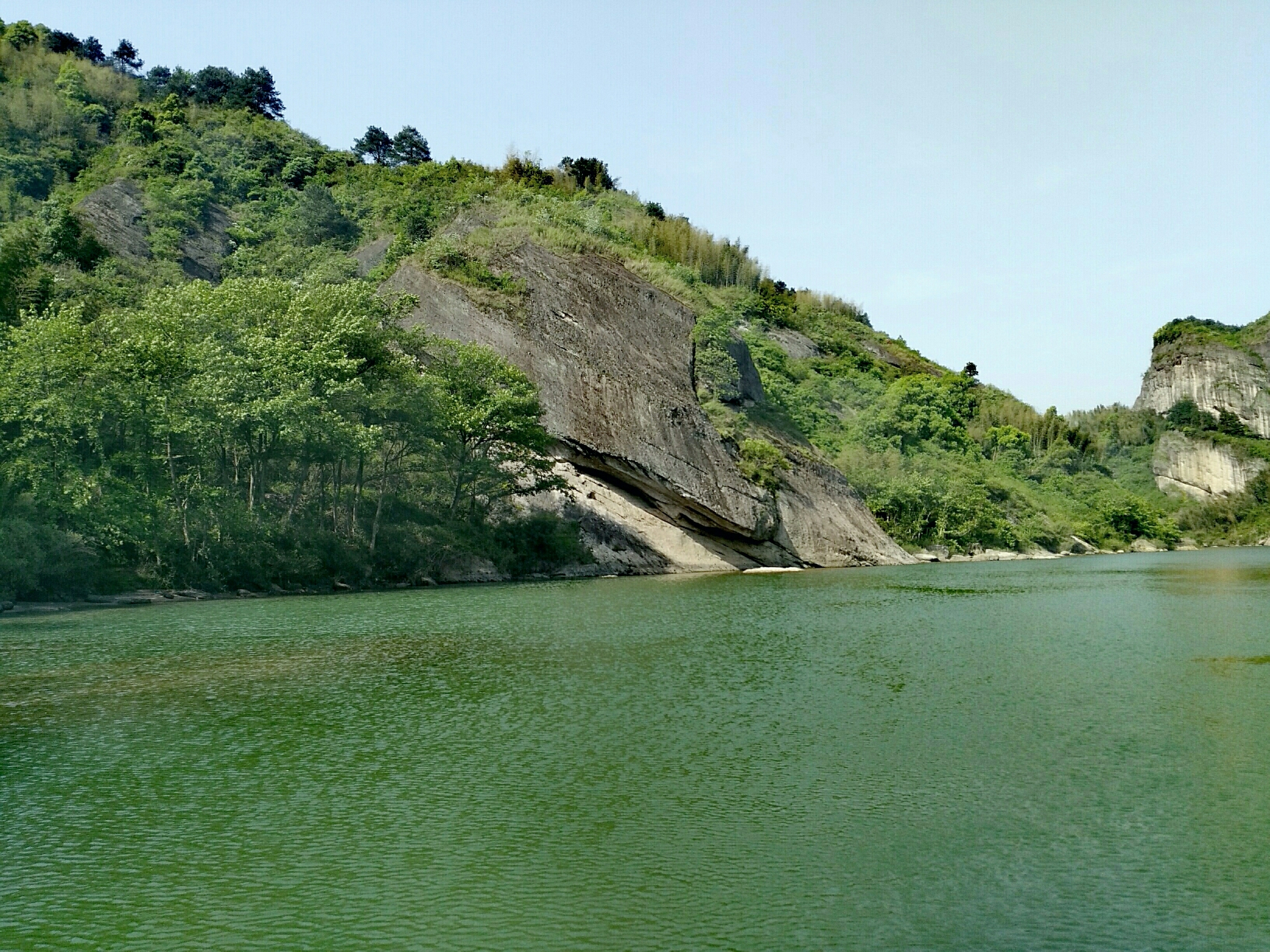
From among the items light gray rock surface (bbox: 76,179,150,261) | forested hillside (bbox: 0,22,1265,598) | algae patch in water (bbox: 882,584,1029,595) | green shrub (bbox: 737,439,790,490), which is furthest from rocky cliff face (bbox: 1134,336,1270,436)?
light gray rock surface (bbox: 76,179,150,261)

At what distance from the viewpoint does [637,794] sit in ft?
31.9

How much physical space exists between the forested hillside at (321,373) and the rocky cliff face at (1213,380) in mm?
33115

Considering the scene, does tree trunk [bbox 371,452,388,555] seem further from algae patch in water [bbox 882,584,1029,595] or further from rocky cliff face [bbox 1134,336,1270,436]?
rocky cliff face [bbox 1134,336,1270,436]

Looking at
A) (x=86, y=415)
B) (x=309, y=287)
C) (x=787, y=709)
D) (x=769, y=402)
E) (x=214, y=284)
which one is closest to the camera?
(x=787, y=709)

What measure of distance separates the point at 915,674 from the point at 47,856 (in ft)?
39.7

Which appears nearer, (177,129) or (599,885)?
(599,885)

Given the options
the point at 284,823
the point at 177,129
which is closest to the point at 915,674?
the point at 284,823

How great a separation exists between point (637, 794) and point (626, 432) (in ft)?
127

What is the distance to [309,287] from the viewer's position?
3947cm

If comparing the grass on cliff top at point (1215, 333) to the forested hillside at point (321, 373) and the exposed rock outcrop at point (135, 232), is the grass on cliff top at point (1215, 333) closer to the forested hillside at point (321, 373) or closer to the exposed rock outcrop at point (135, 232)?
the forested hillside at point (321, 373)

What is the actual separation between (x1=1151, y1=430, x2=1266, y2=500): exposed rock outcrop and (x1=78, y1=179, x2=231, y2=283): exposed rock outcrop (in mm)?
111133

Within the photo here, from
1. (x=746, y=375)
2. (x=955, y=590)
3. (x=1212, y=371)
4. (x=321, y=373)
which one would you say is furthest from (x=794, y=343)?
(x=1212, y=371)

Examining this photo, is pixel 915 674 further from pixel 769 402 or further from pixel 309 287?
pixel 769 402

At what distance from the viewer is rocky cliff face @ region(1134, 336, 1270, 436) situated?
14038cm
